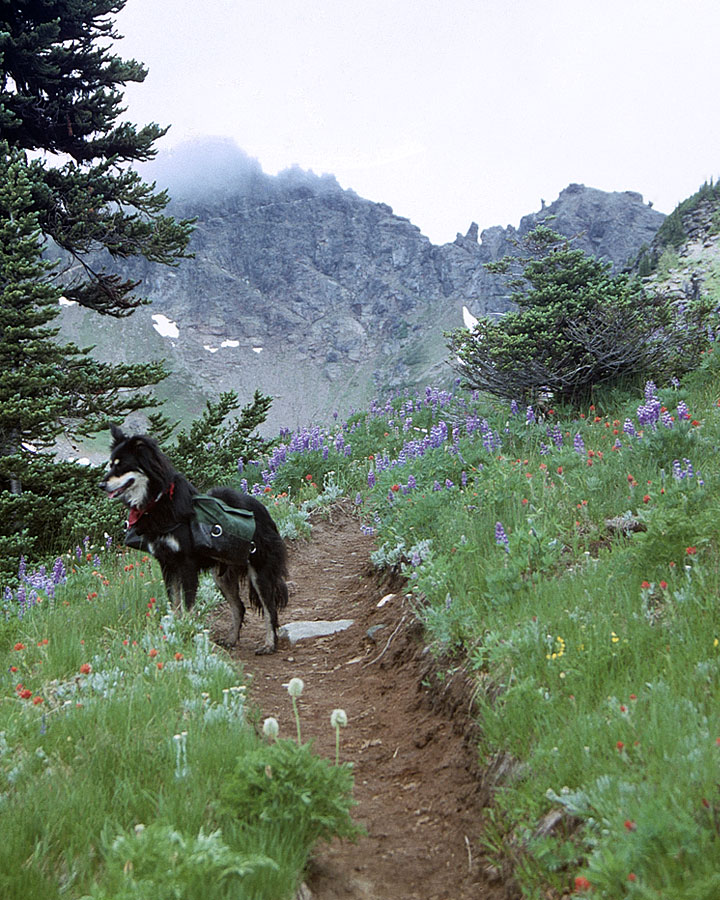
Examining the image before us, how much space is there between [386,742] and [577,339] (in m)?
9.12

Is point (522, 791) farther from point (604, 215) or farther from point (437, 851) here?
point (604, 215)

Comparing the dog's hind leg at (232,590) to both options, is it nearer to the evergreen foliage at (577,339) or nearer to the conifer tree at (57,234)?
the conifer tree at (57,234)

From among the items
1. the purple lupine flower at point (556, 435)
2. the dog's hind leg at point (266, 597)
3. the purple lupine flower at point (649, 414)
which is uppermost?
the purple lupine flower at point (649, 414)

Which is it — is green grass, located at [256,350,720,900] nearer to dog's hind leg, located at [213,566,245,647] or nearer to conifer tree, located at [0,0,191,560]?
dog's hind leg, located at [213,566,245,647]

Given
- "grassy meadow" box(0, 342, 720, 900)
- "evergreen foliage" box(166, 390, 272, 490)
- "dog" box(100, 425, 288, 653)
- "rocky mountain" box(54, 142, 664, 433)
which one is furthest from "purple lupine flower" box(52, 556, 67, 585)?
"rocky mountain" box(54, 142, 664, 433)

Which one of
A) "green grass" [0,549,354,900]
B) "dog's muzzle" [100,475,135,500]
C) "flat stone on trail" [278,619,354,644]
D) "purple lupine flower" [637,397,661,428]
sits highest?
"dog's muzzle" [100,475,135,500]

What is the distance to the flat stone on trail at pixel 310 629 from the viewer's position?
6.76 m

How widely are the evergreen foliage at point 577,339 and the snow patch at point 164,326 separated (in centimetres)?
16564

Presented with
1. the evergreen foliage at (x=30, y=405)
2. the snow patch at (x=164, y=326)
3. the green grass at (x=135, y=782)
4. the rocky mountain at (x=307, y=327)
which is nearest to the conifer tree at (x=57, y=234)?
the evergreen foliage at (x=30, y=405)

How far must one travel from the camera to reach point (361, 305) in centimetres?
19912

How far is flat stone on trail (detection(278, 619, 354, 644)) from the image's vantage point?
22.2ft

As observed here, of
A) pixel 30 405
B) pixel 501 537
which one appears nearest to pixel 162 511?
pixel 501 537

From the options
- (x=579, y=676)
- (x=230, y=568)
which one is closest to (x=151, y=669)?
(x=230, y=568)

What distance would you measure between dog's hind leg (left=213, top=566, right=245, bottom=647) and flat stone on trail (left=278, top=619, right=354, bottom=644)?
1.75 ft
